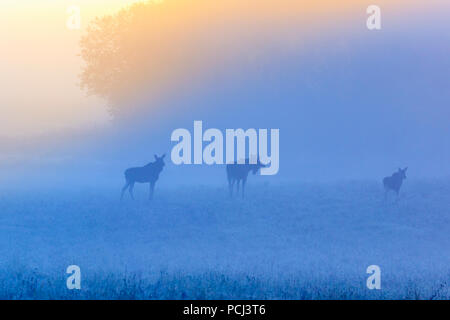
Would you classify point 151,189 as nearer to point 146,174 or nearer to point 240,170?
point 146,174

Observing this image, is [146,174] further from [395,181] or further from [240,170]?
[395,181]

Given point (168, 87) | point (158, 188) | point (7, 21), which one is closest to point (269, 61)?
point (168, 87)

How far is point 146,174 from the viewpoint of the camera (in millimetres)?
8375

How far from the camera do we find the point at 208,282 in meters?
8.16

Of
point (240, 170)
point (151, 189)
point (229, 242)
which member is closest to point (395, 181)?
point (240, 170)

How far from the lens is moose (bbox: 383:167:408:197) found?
27.7 ft

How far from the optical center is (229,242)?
8.35 metres

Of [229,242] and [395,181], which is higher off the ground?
[395,181]

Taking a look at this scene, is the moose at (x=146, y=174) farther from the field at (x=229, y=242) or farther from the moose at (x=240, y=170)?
the moose at (x=240, y=170)

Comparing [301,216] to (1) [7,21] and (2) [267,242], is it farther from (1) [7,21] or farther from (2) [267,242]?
(1) [7,21]

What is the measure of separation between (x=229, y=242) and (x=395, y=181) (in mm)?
1498

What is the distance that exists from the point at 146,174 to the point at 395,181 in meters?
2.10

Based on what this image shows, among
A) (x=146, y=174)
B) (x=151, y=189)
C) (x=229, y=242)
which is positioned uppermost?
(x=146, y=174)

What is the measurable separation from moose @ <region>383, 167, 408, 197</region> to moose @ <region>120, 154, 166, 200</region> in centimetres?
189
